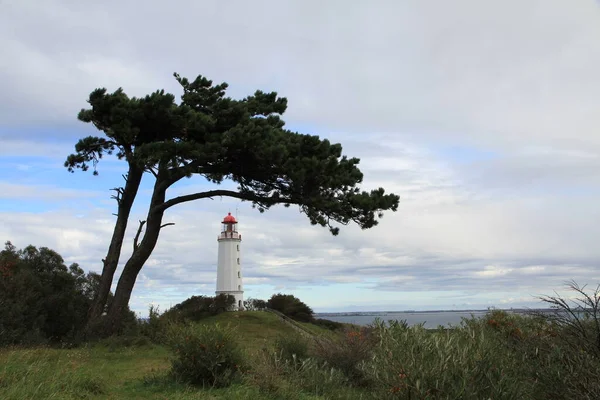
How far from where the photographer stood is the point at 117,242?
1911 centimetres

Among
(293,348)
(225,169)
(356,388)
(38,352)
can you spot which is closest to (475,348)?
(356,388)

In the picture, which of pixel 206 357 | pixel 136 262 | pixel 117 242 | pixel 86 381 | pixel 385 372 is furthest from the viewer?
pixel 117 242

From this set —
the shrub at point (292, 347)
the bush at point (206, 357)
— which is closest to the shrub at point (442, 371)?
the bush at point (206, 357)

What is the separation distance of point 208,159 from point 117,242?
4.69 metres

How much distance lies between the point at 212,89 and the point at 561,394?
52.7 ft

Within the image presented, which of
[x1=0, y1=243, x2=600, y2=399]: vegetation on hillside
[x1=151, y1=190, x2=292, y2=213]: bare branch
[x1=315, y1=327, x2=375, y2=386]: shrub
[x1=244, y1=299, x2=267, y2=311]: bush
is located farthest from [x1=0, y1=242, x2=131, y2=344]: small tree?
[x1=244, y1=299, x2=267, y2=311]: bush

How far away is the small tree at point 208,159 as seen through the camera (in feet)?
56.9

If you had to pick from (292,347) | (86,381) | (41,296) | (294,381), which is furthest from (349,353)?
(41,296)

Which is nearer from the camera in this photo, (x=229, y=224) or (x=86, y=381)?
(x=86, y=381)

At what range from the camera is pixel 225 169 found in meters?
19.1

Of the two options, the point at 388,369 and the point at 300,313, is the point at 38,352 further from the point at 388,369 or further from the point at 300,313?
the point at 300,313

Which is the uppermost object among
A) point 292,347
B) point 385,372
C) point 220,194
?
point 220,194

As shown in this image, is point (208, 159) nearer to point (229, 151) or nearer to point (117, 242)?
point (229, 151)

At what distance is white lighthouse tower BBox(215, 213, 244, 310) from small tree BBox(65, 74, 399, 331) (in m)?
19.9
